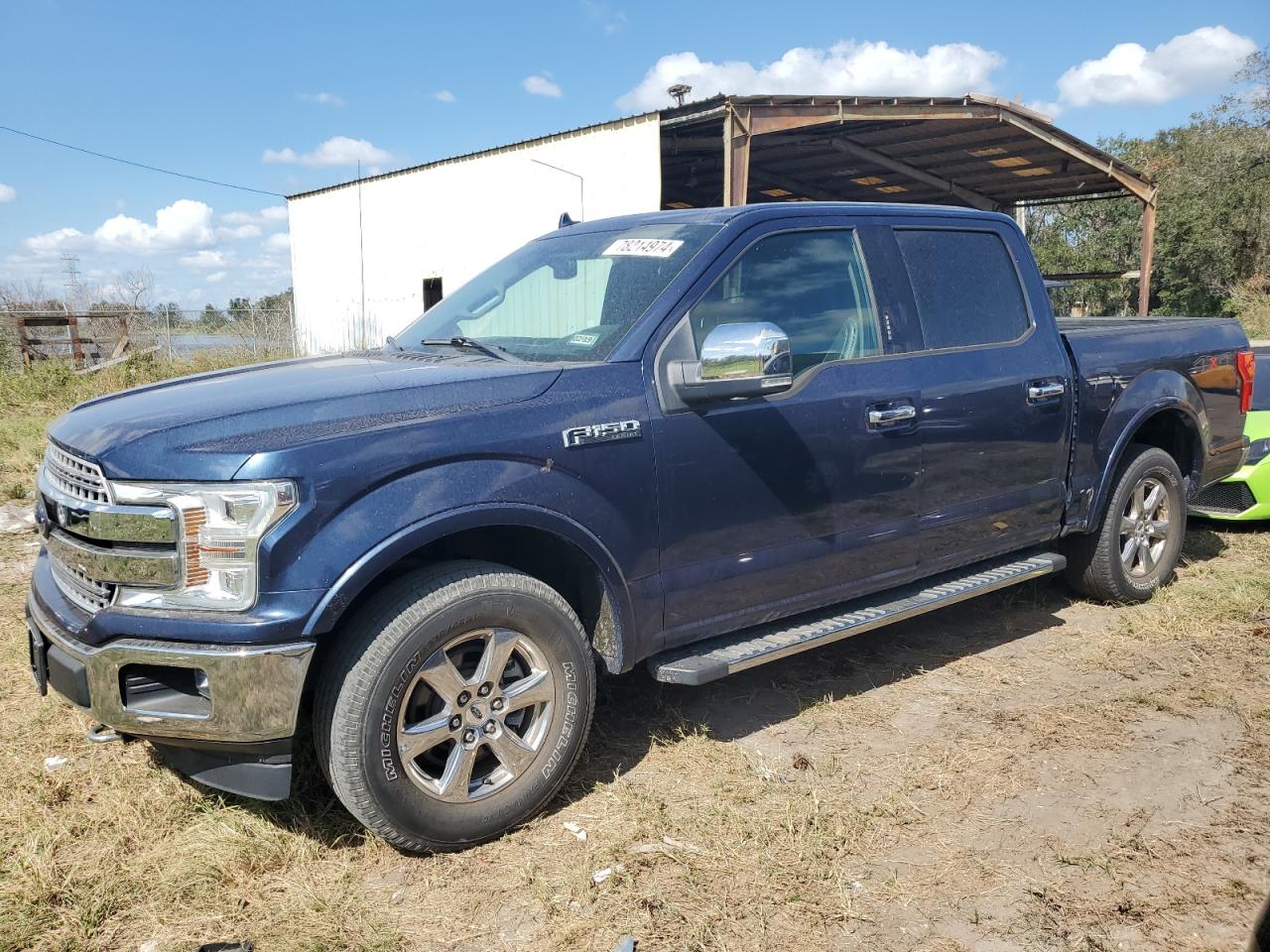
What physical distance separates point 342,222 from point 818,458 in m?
19.1

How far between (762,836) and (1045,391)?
2.59m

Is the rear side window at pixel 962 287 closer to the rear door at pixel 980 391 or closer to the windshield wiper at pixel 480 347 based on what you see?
the rear door at pixel 980 391

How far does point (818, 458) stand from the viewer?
3.62m

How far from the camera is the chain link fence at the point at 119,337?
1514 centimetres

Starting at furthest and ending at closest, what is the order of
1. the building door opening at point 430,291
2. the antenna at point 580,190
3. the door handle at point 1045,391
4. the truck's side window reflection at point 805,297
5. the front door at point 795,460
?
the building door opening at point 430,291
the antenna at point 580,190
the door handle at point 1045,391
the truck's side window reflection at point 805,297
the front door at point 795,460

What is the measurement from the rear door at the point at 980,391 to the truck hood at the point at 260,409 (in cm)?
178

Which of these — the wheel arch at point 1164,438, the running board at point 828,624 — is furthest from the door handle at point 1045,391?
the running board at point 828,624

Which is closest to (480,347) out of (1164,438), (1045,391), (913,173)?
(1045,391)

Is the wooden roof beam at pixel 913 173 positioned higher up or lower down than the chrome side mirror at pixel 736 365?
higher up

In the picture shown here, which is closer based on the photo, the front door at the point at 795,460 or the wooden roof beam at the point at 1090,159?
the front door at the point at 795,460

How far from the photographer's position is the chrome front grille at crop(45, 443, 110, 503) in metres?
2.70

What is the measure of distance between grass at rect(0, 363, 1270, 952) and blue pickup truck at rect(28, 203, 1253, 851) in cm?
29

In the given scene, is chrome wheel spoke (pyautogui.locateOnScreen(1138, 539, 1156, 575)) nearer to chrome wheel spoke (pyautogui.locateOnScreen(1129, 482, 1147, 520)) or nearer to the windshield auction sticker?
chrome wheel spoke (pyautogui.locateOnScreen(1129, 482, 1147, 520))

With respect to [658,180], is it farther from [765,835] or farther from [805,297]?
[765,835]
